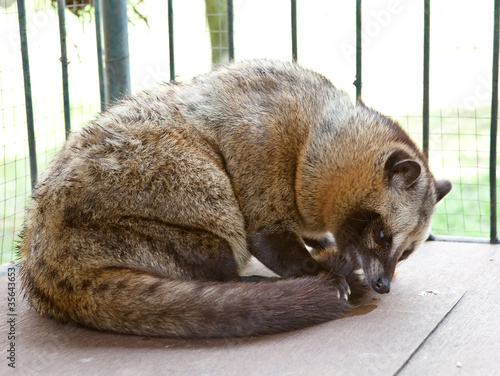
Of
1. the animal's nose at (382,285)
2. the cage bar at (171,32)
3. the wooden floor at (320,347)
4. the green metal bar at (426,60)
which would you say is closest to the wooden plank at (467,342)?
the wooden floor at (320,347)

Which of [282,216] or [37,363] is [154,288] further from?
[282,216]

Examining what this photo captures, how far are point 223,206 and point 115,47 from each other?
186cm

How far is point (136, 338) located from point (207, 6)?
609 cm

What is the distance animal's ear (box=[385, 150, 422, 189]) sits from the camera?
387 centimetres

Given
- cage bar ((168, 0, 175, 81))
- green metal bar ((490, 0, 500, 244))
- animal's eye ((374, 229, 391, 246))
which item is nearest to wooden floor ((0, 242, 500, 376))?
animal's eye ((374, 229, 391, 246))

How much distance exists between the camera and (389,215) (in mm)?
3912

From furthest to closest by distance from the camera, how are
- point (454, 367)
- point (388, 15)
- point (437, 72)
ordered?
point (437, 72), point (388, 15), point (454, 367)

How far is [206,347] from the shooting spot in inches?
127

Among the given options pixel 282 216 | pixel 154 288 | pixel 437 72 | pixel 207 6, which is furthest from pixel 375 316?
pixel 437 72

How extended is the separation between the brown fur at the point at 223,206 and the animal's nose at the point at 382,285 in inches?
0.5

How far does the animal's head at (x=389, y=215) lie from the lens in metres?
3.90

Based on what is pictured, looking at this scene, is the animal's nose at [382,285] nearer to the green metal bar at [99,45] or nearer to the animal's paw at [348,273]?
the animal's paw at [348,273]

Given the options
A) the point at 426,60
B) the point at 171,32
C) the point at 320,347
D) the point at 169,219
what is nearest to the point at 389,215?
the point at 320,347

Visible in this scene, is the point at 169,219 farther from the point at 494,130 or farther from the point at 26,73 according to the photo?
the point at 494,130
